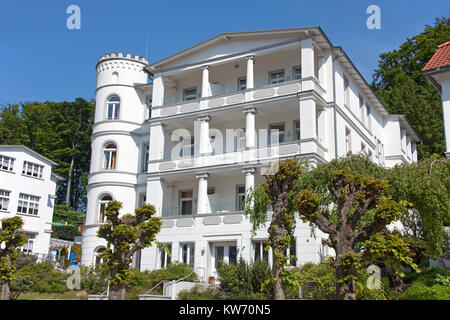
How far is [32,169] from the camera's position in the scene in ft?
139

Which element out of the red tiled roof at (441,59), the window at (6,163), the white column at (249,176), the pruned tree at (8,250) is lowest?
the pruned tree at (8,250)

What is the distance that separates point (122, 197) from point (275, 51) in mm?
15291

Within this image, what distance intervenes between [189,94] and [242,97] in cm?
617

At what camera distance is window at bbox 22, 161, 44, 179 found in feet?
137

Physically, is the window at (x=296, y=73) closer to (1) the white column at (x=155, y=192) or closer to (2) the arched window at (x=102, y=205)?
(1) the white column at (x=155, y=192)

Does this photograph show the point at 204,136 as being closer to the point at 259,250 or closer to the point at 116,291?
the point at 259,250

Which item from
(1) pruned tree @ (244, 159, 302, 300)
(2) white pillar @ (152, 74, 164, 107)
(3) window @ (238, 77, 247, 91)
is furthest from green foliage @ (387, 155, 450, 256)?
(2) white pillar @ (152, 74, 164, 107)

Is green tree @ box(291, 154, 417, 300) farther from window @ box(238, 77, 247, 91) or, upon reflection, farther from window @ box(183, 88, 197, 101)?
window @ box(183, 88, 197, 101)

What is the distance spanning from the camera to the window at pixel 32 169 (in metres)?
41.7

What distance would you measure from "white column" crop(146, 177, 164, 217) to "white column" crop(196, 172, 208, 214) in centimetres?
300

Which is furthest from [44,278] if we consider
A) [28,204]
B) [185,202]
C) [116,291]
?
[28,204]

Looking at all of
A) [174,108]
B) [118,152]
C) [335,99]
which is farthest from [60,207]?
[335,99]

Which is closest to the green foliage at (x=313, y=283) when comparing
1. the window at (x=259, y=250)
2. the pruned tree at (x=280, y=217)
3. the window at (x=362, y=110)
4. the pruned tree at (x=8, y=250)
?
the pruned tree at (x=280, y=217)
